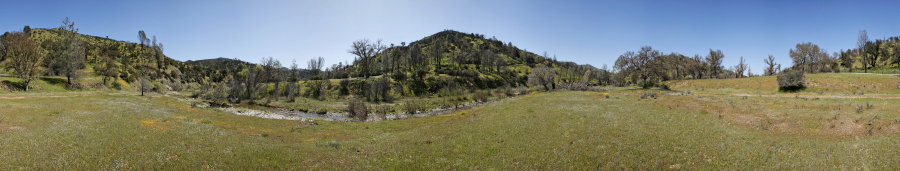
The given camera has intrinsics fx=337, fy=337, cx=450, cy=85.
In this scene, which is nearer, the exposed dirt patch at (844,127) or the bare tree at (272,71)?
the exposed dirt patch at (844,127)

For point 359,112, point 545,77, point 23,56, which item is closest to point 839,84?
point 545,77

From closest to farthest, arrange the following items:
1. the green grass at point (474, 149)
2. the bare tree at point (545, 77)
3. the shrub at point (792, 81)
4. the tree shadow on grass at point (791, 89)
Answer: the green grass at point (474, 149)
the tree shadow on grass at point (791, 89)
the shrub at point (792, 81)
the bare tree at point (545, 77)

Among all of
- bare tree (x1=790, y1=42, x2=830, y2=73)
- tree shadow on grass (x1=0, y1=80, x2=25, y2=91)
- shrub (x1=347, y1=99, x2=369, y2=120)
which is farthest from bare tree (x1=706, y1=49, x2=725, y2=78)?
tree shadow on grass (x1=0, y1=80, x2=25, y2=91)

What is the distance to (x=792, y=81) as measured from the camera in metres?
60.6

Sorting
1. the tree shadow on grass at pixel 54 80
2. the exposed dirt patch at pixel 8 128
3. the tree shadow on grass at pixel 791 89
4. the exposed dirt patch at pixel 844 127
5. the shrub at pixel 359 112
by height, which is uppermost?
the tree shadow on grass at pixel 54 80

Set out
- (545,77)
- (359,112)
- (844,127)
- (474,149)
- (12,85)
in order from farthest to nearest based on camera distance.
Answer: (545,77) < (12,85) < (359,112) < (844,127) < (474,149)

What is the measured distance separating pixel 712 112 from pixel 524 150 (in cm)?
2506

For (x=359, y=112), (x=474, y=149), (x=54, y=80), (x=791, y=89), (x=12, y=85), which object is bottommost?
(x=474, y=149)

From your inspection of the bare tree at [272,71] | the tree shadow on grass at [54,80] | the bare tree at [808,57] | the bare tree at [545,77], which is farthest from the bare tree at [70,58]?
the bare tree at [808,57]

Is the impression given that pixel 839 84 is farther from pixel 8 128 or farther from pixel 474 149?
pixel 8 128

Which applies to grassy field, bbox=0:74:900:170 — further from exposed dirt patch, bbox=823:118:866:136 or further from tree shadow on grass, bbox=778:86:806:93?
tree shadow on grass, bbox=778:86:806:93

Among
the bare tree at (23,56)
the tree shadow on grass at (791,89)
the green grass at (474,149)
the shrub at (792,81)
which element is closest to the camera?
the green grass at (474,149)

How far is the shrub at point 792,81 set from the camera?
197 feet

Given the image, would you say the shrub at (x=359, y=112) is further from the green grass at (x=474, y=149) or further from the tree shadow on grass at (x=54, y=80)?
the tree shadow on grass at (x=54, y=80)
